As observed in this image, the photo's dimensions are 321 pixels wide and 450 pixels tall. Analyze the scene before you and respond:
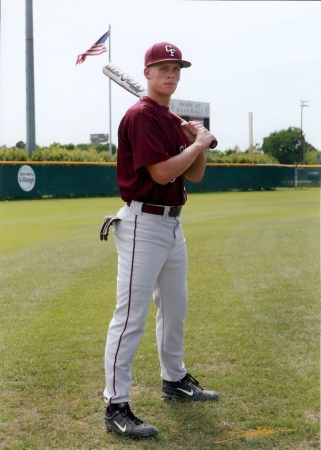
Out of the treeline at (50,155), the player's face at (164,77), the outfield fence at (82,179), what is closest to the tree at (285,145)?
the outfield fence at (82,179)

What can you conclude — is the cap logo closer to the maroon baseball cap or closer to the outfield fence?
the maroon baseball cap

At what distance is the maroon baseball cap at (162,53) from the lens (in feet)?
9.57

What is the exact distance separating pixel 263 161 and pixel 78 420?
108ft

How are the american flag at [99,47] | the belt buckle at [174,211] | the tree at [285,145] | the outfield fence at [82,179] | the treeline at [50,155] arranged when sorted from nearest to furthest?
the belt buckle at [174,211] < the american flag at [99,47] < the outfield fence at [82,179] < the treeline at [50,155] < the tree at [285,145]

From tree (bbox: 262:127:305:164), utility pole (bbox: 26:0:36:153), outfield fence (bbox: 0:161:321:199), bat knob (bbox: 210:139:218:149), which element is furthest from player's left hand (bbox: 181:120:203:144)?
tree (bbox: 262:127:305:164)

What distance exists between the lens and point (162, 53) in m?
2.92

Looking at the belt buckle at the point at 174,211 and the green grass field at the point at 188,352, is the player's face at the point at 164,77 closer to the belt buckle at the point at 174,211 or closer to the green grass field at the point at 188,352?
the belt buckle at the point at 174,211

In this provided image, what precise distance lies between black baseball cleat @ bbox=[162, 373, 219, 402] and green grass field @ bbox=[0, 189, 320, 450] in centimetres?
5

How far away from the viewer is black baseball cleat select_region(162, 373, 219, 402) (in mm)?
3332

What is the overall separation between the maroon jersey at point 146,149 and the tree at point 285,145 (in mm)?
73523

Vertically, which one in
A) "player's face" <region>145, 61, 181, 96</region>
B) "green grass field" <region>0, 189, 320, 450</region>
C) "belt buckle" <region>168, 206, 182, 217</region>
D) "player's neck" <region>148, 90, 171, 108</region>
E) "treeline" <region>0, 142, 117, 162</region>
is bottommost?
"green grass field" <region>0, 189, 320, 450</region>

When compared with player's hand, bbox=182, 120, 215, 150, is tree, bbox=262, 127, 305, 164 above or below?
above

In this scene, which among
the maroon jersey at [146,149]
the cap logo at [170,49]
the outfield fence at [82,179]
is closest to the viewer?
the maroon jersey at [146,149]

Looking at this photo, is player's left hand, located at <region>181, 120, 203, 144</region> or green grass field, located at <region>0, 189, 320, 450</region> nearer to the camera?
green grass field, located at <region>0, 189, 320, 450</region>
